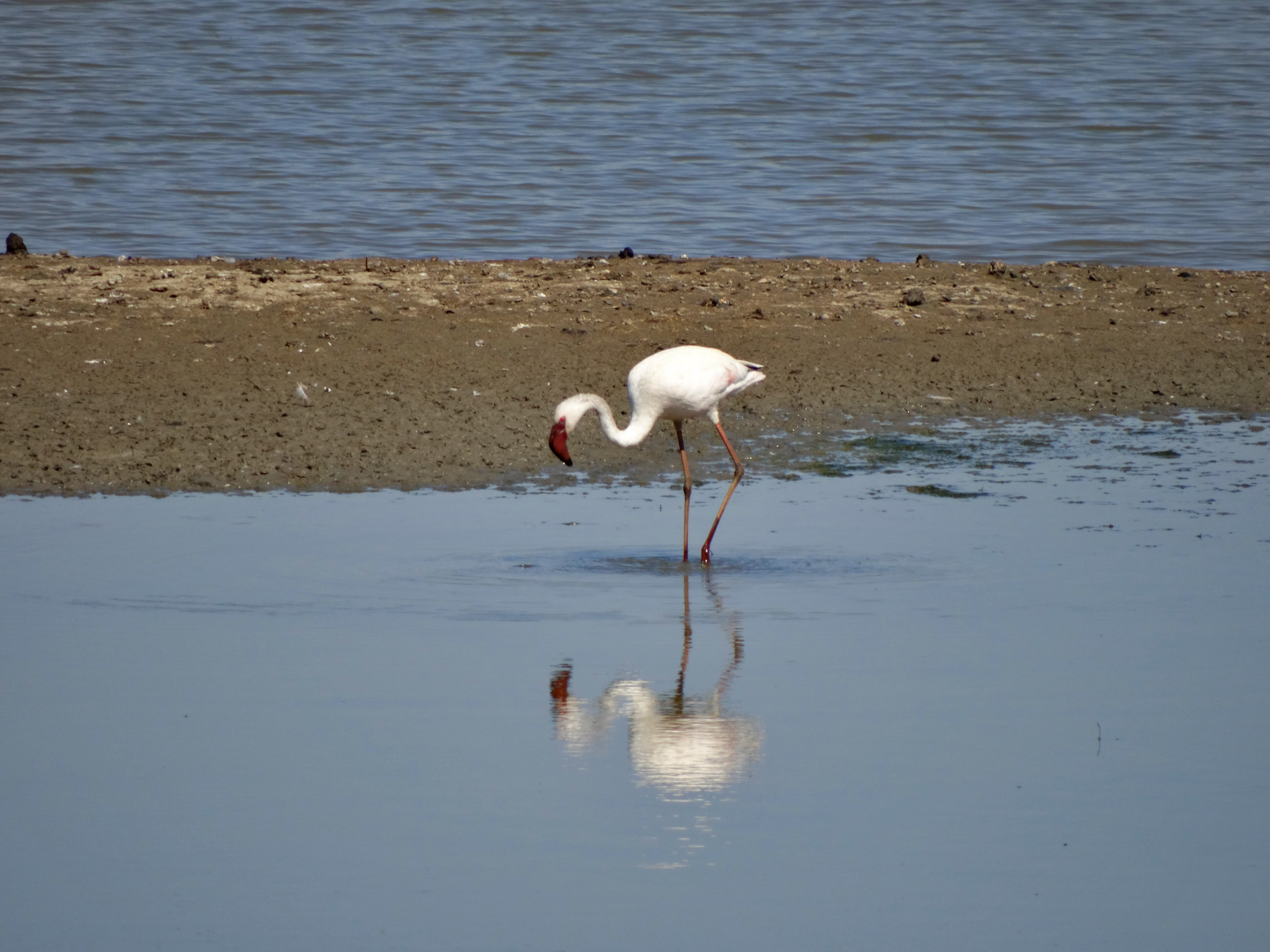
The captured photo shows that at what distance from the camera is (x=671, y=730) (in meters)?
5.18

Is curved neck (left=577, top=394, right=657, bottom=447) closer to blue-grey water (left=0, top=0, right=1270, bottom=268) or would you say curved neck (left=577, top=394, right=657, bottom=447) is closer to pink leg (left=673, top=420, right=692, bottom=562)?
pink leg (left=673, top=420, right=692, bottom=562)

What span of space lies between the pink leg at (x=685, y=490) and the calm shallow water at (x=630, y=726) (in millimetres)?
158

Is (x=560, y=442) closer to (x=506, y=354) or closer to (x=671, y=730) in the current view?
(x=671, y=730)

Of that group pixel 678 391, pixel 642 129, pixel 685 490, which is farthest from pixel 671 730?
pixel 642 129

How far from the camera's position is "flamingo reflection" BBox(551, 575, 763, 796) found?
4.81m

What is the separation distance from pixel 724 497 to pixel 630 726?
3622 mm

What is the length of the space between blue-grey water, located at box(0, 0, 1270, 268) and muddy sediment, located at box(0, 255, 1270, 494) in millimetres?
2607

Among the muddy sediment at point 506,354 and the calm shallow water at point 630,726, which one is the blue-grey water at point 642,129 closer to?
the muddy sediment at point 506,354

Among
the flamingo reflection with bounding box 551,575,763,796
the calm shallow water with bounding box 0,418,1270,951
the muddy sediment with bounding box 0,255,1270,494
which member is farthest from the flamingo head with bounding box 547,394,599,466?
the flamingo reflection with bounding box 551,575,763,796

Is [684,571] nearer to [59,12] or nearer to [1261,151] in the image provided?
[1261,151]

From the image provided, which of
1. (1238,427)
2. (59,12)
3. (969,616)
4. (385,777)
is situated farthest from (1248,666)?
(59,12)

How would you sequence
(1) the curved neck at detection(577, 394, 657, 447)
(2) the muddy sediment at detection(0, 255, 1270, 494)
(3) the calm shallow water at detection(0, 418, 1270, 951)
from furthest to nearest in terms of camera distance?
(2) the muddy sediment at detection(0, 255, 1270, 494)
(1) the curved neck at detection(577, 394, 657, 447)
(3) the calm shallow water at detection(0, 418, 1270, 951)

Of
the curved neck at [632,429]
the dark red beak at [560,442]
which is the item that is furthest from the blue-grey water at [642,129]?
the dark red beak at [560,442]

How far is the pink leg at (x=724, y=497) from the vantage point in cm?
741
